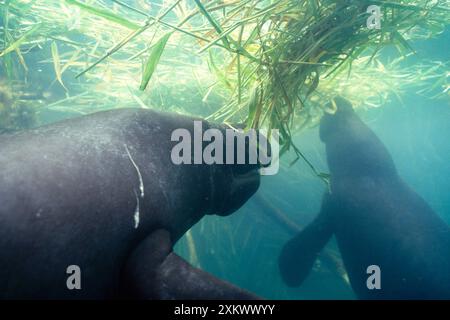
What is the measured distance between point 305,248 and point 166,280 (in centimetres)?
537

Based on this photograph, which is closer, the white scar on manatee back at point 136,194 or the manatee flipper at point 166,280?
the manatee flipper at point 166,280

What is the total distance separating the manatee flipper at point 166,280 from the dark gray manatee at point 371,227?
442 cm

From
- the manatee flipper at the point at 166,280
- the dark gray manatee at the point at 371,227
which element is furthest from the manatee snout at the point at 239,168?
the dark gray manatee at the point at 371,227

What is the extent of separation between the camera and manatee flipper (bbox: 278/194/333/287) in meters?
6.47

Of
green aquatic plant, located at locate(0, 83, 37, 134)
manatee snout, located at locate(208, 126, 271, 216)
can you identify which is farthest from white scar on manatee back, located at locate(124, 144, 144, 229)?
green aquatic plant, located at locate(0, 83, 37, 134)

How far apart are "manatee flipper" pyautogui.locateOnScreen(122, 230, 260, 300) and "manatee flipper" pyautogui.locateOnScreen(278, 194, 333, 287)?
16.1ft

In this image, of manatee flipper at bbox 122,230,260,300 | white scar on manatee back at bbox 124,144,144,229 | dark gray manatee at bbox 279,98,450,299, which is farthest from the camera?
dark gray manatee at bbox 279,98,450,299

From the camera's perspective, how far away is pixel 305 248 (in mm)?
6707

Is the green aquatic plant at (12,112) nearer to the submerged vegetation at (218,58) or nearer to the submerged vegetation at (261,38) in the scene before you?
the submerged vegetation at (218,58)

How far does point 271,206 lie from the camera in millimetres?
9094

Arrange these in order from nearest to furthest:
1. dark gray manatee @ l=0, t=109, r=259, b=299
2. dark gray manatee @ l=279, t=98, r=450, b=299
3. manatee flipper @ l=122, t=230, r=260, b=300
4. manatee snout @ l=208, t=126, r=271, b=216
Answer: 1. dark gray manatee @ l=0, t=109, r=259, b=299
2. manatee flipper @ l=122, t=230, r=260, b=300
3. manatee snout @ l=208, t=126, r=271, b=216
4. dark gray manatee @ l=279, t=98, r=450, b=299

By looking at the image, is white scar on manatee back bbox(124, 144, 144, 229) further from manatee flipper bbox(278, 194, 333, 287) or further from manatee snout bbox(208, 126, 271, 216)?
manatee flipper bbox(278, 194, 333, 287)

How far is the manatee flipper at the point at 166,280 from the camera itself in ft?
6.05
